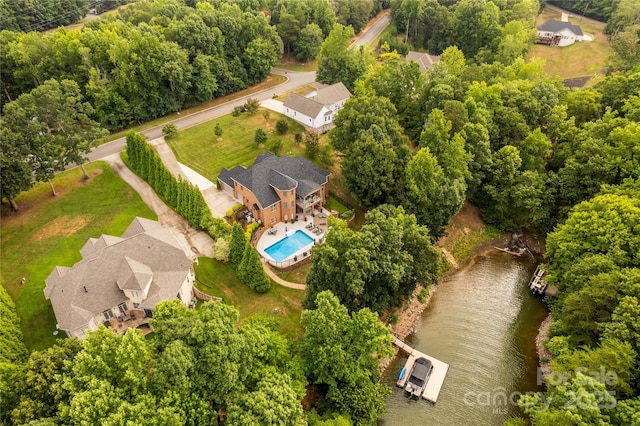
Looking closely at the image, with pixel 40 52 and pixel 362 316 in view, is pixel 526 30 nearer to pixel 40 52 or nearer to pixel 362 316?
pixel 362 316

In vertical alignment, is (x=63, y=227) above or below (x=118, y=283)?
below

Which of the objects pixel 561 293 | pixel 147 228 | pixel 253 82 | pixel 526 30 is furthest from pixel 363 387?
pixel 526 30

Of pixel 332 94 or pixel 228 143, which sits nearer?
pixel 228 143

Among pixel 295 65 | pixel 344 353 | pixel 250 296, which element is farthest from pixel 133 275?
pixel 295 65

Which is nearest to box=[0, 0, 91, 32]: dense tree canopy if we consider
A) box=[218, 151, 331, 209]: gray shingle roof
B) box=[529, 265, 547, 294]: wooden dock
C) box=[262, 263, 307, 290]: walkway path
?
box=[218, 151, 331, 209]: gray shingle roof

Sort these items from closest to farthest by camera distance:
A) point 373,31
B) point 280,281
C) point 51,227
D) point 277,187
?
point 280,281, point 51,227, point 277,187, point 373,31

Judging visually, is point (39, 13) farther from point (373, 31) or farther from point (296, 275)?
point (296, 275)

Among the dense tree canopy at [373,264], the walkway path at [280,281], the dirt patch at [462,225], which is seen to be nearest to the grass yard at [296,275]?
the walkway path at [280,281]
